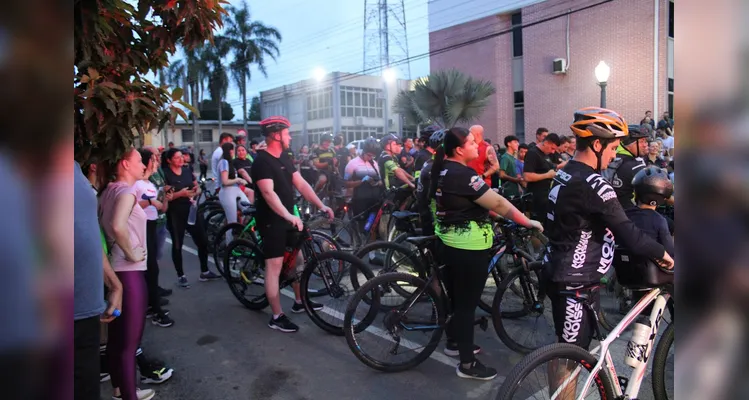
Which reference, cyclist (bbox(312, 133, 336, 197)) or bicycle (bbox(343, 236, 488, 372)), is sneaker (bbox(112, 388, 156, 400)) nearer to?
bicycle (bbox(343, 236, 488, 372))

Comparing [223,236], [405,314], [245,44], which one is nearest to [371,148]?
[223,236]

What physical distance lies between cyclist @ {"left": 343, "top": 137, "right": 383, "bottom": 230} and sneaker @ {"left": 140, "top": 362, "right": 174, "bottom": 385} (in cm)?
376

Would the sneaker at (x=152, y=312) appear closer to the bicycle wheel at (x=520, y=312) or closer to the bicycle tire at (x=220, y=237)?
the bicycle tire at (x=220, y=237)

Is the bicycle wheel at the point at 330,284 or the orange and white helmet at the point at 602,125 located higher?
the orange and white helmet at the point at 602,125

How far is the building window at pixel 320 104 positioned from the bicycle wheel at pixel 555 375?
132ft

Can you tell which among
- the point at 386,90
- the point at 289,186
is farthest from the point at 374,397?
the point at 386,90

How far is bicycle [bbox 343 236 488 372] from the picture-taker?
374 centimetres

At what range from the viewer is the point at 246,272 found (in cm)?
549

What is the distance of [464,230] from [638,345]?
1324mm

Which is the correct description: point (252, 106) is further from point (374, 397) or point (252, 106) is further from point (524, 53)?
point (374, 397)

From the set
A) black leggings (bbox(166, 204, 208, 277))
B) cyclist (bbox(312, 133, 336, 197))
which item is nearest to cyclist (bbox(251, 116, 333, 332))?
black leggings (bbox(166, 204, 208, 277))

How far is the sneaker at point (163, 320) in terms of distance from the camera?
505 centimetres

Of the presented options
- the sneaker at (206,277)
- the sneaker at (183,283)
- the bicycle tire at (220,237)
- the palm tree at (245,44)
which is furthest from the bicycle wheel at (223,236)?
the palm tree at (245,44)

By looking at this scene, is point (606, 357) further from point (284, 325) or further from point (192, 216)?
point (192, 216)
